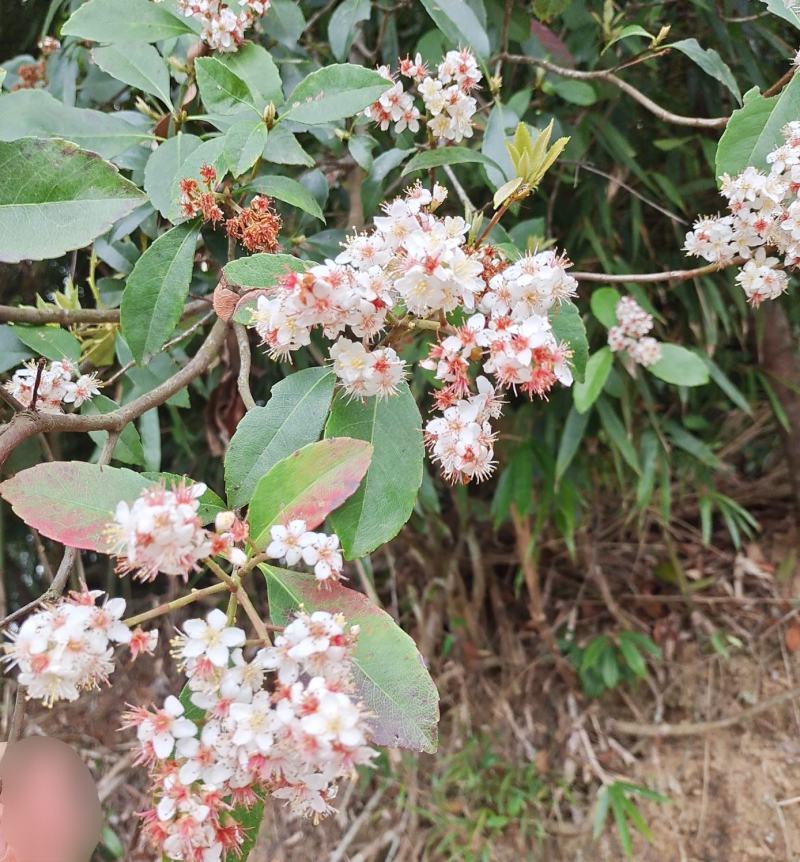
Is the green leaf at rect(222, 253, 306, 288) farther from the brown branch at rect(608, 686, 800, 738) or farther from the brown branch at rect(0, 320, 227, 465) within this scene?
the brown branch at rect(608, 686, 800, 738)

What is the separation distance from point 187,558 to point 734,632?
1.62 meters

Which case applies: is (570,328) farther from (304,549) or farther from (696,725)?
(696,725)

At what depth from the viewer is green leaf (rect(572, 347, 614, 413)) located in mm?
1117

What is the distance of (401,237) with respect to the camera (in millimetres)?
575

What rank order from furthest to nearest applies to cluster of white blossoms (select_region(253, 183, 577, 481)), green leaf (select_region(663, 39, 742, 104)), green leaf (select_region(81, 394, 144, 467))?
green leaf (select_region(663, 39, 742, 104))
green leaf (select_region(81, 394, 144, 467))
cluster of white blossoms (select_region(253, 183, 577, 481))

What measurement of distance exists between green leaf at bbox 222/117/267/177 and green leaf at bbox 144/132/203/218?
7cm

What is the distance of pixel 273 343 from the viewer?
573 millimetres

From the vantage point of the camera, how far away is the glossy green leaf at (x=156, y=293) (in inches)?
27.5

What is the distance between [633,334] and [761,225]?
48 cm

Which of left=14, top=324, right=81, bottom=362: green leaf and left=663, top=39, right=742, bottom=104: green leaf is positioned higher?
left=663, top=39, right=742, bottom=104: green leaf

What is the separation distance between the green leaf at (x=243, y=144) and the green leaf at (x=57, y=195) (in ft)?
0.36

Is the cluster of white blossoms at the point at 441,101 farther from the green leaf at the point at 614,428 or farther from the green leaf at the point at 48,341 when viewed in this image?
the green leaf at the point at 614,428

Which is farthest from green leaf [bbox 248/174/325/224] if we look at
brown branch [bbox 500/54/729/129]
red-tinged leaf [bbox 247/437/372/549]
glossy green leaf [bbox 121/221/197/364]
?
brown branch [bbox 500/54/729/129]

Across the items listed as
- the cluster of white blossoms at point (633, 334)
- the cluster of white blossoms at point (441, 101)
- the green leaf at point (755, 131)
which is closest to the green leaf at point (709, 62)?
the green leaf at point (755, 131)
